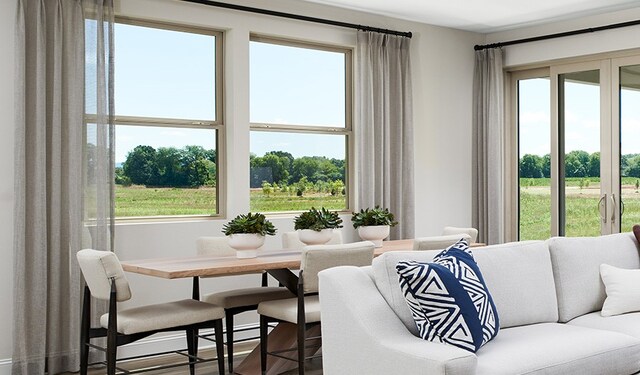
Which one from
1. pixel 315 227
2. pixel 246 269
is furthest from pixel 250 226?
pixel 315 227

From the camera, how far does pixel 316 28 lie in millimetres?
6180

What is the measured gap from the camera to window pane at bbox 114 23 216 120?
536cm

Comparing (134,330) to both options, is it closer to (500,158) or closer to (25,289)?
(25,289)

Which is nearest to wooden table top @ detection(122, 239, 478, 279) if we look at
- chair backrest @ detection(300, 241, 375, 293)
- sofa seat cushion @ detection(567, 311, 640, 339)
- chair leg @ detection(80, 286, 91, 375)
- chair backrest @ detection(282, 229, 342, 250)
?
chair backrest @ detection(300, 241, 375, 293)

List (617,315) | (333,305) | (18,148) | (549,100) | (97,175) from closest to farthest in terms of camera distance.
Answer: (333,305) → (617,315) → (18,148) → (97,175) → (549,100)

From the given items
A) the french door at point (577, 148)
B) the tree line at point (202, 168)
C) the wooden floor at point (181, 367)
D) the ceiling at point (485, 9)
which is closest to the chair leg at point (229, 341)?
the wooden floor at point (181, 367)

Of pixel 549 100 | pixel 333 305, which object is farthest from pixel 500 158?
pixel 333 305

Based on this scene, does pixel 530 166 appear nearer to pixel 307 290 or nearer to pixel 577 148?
pixel 577 148

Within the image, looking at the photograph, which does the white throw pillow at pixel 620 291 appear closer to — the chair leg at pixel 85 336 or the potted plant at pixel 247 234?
the potted plant at pixel 247 234

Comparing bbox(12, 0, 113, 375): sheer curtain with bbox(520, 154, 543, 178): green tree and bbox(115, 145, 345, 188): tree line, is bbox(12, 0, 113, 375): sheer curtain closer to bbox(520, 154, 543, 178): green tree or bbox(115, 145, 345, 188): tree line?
bbox(115, 145, 345, 188): tree line

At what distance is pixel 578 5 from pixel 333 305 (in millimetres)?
4017

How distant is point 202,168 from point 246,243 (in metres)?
1.33

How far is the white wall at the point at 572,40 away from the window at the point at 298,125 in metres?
1.67

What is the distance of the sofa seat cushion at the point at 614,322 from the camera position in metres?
3.72
